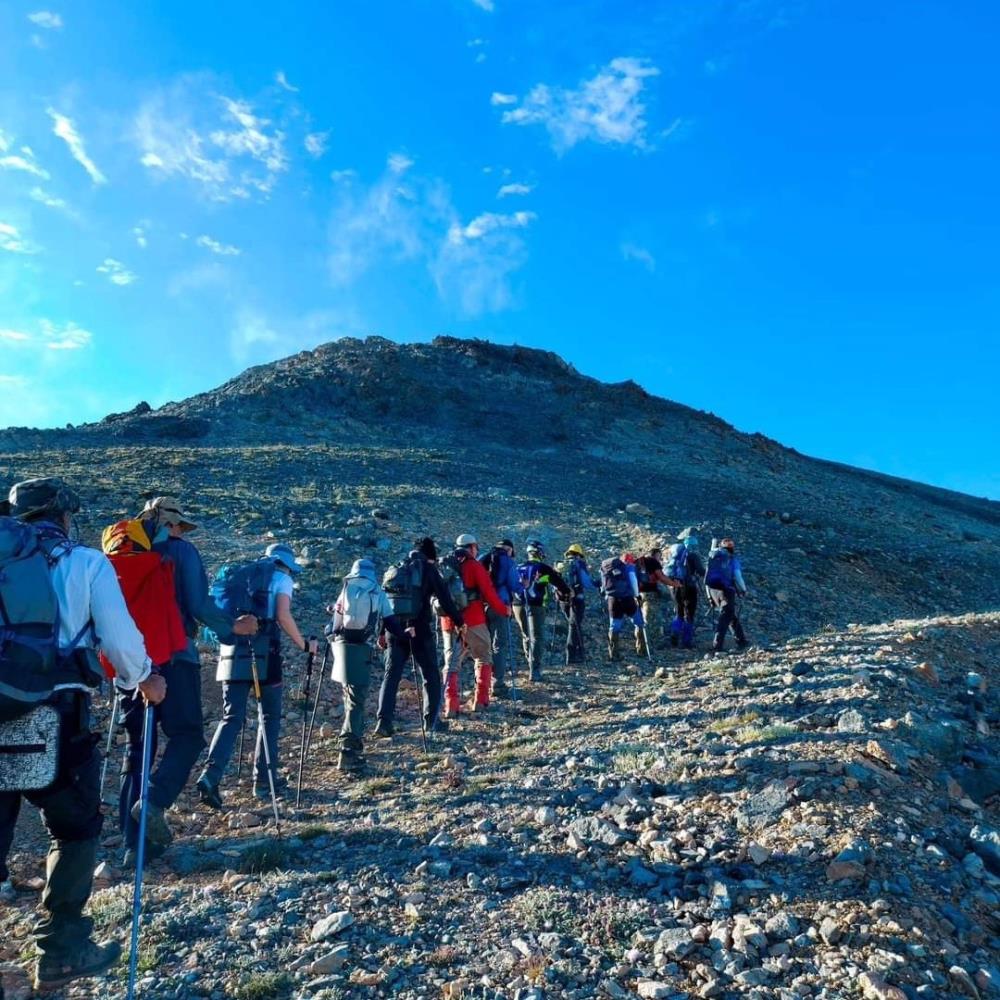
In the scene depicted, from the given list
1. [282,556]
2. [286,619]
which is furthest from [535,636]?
[286,619]

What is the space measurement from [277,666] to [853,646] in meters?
7.74

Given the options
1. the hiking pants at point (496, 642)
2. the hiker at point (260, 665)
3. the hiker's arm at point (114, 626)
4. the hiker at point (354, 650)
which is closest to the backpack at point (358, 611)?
the hiker at point (354, 650)

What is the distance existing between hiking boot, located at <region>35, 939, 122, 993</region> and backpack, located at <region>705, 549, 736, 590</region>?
11111 millimetres

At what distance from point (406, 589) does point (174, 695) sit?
132 inches

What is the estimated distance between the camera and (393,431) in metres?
40.7

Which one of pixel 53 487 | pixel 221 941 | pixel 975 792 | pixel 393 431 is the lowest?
pixel 221 941

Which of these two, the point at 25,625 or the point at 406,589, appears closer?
the point at 25,625

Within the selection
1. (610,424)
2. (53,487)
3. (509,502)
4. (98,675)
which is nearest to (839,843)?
(98,675)

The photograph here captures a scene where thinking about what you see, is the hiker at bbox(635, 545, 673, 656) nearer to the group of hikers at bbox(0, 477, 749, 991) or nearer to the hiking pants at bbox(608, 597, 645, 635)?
the hiking pants at bbox(608, 597, 645, 635)

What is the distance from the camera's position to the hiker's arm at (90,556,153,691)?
3973 mm

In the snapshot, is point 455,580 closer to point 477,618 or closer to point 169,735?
point 477,618

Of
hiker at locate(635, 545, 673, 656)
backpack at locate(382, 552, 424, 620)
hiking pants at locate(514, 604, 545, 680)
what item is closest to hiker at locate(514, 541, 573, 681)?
hiking pants at locate(514, 604, 545, 680)

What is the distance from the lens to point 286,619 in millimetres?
7301

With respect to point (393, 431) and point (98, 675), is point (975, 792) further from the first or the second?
point (393, 431)
